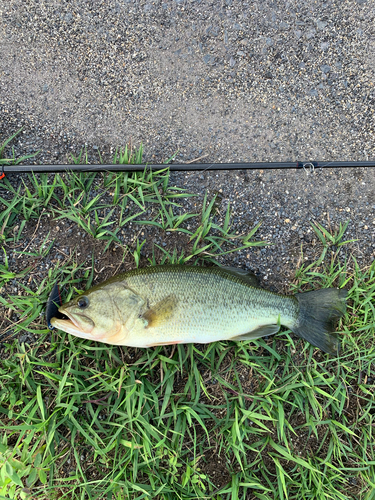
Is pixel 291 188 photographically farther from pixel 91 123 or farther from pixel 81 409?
pixel 81 409

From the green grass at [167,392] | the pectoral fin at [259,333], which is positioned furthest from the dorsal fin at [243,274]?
the pectoral fin at [259,333]

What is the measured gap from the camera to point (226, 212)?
2.81 metres

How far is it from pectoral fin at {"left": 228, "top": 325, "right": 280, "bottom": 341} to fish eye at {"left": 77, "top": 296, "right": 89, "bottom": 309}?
46.3 inches

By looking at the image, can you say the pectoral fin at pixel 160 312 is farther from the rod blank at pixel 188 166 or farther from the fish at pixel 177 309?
the rod blank at pixel 188 166

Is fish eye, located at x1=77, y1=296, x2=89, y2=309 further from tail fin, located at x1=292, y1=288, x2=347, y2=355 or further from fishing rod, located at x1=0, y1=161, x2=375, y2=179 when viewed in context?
tail fin, located at x1=292, y1=288, x2=347, y2=355

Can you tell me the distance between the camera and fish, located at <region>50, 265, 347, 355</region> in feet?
7.32

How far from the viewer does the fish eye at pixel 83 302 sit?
7.30ft

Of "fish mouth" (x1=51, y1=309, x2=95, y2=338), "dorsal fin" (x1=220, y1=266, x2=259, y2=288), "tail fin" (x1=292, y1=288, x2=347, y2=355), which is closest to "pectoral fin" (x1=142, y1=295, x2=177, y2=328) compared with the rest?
"fish mouth" (x1=51, y1=309, x2=95, y2=338)

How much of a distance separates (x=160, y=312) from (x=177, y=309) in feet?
0.43

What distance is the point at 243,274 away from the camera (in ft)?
8.35

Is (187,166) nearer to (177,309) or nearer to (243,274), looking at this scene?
(243,274)

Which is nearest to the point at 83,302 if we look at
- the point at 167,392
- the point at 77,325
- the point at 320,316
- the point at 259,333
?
the point at 77,325

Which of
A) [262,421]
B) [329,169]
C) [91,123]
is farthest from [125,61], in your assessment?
[262,421]

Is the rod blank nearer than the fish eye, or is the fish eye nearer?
the fish eye
